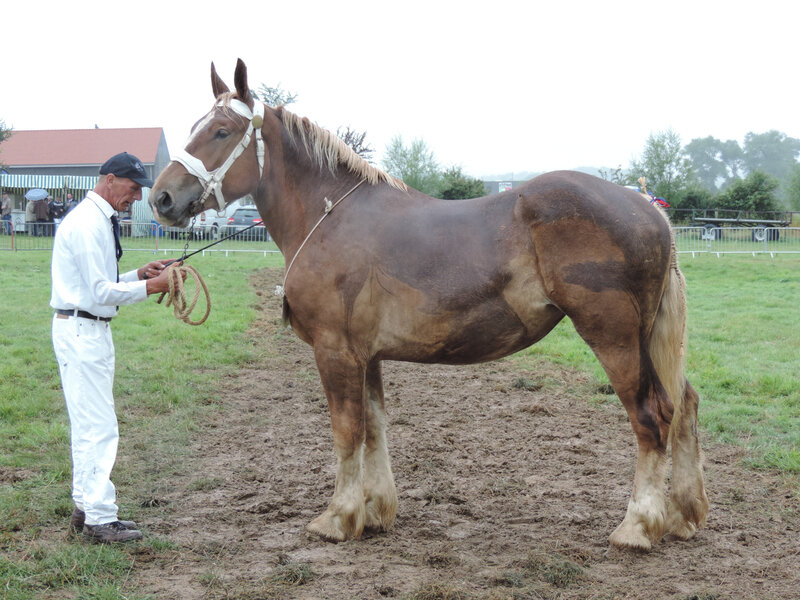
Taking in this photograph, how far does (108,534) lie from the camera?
4.00 m

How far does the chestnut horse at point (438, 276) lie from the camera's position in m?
3.92

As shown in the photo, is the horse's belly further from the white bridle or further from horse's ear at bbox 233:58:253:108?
horse's ear at bbox 233:58:253:108

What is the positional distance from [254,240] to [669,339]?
23406 mm

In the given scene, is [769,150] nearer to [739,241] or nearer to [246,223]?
[739,241]

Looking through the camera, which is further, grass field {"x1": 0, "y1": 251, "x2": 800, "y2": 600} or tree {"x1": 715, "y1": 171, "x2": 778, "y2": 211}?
tree {"x1": 715, "y1": 171, "x2": 778, "y2": 211}

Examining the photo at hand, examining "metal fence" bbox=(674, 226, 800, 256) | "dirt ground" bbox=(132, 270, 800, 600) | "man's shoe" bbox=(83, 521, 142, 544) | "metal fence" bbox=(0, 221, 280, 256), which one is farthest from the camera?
"metal fence" bbox=(674, 226, 800, 256)

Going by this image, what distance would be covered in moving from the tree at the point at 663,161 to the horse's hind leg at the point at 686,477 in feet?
147

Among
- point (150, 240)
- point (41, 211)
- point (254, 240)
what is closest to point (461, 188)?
point (254, 240)

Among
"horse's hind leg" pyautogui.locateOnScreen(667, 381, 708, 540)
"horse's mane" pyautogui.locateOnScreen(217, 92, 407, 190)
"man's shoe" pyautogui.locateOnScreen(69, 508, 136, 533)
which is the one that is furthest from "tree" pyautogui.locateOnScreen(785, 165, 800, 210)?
"man's shoe" pyautogui.locateOnScreen(69, 508, 136, 533)

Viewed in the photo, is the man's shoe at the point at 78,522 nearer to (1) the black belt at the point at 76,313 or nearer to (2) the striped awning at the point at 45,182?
(1) the black belt at the point at 76,313

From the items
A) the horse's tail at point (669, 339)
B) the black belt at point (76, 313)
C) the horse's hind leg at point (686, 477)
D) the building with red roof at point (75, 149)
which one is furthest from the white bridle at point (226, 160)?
the building with red roof at point (75, 149)

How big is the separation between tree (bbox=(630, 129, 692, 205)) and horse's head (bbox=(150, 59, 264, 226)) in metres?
45.4

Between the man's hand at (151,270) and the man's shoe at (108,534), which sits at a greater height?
the man's hand at (151,270)

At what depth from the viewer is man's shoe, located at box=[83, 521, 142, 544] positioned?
13.1ft
